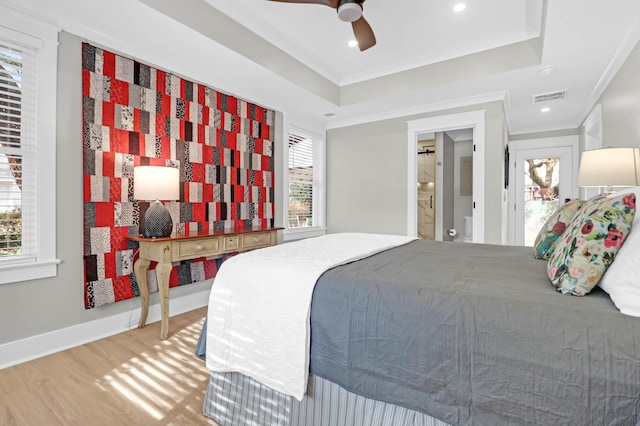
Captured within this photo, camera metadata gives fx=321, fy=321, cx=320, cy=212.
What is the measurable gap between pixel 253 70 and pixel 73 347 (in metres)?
2.86

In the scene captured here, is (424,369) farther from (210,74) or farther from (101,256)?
(210,74)

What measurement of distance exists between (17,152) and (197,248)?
1.37 m

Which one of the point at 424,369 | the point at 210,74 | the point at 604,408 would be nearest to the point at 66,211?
the point at 210,74

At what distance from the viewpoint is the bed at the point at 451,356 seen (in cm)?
87

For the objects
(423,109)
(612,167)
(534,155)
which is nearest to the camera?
(612,167)

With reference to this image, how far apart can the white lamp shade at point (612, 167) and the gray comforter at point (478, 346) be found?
1.68m

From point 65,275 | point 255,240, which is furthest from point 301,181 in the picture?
point 65,275

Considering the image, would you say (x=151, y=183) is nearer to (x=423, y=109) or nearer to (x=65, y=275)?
(x=65, y=275)

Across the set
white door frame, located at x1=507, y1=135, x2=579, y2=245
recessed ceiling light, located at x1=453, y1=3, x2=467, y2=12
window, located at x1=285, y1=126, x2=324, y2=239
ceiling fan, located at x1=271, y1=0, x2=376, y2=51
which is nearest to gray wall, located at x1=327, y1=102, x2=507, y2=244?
window, located at x1=285, y1=126, x2=324, y2=239

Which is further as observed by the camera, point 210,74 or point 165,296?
point 210,74

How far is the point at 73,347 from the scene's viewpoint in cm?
241

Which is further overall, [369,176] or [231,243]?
[369,176]

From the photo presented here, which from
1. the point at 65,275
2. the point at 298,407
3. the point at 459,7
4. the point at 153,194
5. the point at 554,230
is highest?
the point at 459,7

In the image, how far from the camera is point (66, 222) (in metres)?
2.42
